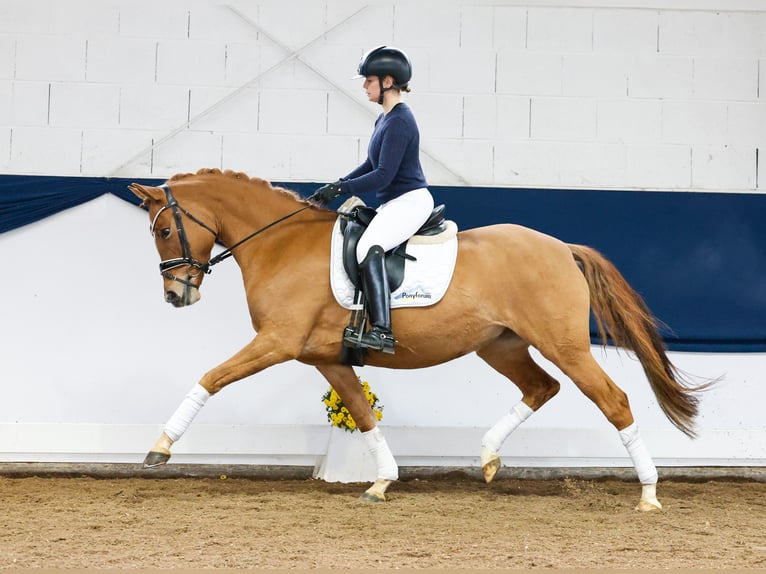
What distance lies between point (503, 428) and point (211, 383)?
164 centimetres

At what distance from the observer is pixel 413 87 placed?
628 cm

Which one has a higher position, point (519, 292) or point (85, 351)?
point (519, 292)

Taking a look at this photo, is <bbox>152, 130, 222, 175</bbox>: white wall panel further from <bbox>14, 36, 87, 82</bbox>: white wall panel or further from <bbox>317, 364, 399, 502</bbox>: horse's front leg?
<bbox>317, 364, 399, 502</bbox>: horse's front leg

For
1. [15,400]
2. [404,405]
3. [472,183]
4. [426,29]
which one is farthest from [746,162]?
[15,400]

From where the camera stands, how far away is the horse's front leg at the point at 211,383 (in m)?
4.35

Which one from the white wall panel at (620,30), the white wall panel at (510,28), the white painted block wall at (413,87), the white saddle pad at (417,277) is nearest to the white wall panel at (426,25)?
the white painted block wall at (413,87)

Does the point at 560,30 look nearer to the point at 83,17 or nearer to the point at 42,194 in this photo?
the point at 83,17

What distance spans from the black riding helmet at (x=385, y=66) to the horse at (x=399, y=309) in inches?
30.6

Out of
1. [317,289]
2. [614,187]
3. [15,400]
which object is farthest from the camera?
[614,187]

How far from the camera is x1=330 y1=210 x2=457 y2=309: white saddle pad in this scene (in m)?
4.66

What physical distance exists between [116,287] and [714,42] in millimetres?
4572

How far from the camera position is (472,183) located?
6.30 m

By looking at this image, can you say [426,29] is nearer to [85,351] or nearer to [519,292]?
[519,292]

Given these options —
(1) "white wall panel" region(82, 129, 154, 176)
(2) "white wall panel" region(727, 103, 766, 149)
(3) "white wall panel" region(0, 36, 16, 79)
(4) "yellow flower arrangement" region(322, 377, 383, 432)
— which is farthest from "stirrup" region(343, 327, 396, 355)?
(2) "white wall panel" region(727, 103, 766, 149)
